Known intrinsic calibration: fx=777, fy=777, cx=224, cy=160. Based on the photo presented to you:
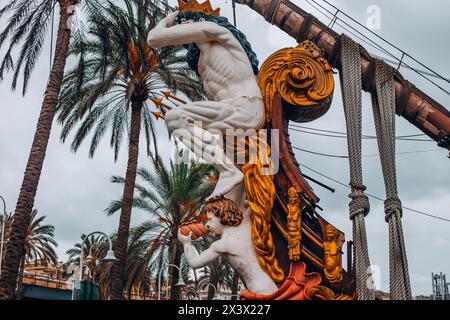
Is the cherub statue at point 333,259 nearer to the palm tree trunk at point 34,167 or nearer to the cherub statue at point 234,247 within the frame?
the cherub statue at point 234,247

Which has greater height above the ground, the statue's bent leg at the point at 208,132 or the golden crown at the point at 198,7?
the golden crown at the point at 198,7

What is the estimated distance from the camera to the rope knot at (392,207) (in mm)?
11352

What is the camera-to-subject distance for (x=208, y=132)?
11.6 metres

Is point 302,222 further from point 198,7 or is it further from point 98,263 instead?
point 98,263

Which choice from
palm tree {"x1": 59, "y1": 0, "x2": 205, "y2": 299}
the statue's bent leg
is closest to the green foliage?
palm tree {"x1": 59, "y1": 0, "x2": 205, "y2": 299}

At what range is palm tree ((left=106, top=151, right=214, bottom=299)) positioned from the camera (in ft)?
75.7

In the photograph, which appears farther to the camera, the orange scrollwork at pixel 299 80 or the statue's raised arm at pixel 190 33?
the statue's raised arm at pixel 190 33

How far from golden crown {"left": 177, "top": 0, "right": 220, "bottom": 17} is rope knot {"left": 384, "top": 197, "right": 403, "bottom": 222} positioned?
4.08 metres

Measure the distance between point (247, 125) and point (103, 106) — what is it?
10.5 m

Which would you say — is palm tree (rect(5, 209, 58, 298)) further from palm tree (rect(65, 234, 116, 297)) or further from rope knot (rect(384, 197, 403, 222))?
rope knot (rect(384, 197, 403, 222))

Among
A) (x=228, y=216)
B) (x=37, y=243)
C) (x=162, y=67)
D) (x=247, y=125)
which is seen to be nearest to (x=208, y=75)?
(x=247, y=125)

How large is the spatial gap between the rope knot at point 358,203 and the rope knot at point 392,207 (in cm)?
33

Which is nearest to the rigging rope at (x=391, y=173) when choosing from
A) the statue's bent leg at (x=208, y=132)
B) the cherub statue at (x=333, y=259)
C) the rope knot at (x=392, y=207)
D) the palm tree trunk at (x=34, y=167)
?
the rope knot at (x=392, y=207)
